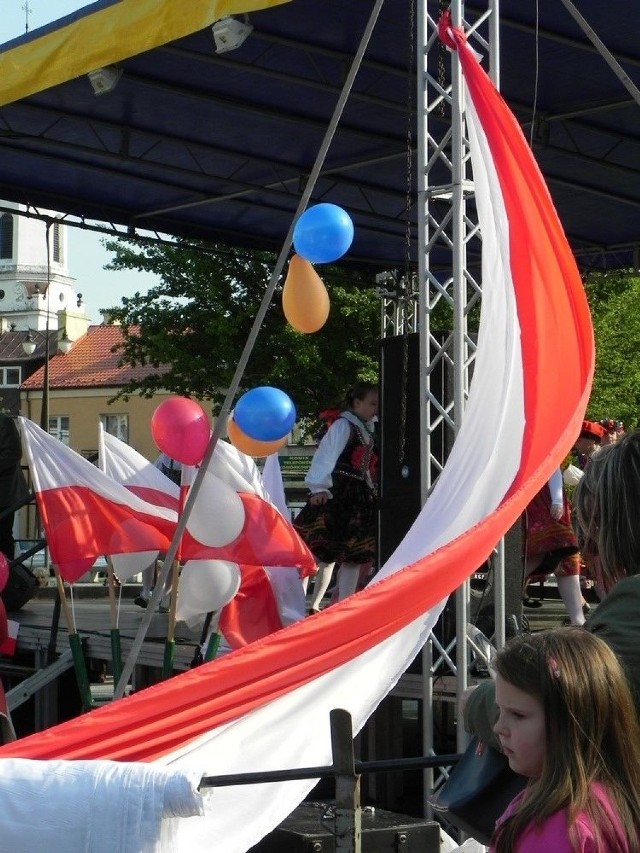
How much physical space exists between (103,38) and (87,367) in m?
48.1

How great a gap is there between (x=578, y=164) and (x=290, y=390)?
10978 mm

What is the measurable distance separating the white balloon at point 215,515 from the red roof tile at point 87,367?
4553 centimetres

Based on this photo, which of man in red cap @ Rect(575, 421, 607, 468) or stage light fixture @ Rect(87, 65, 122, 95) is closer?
stage light fixture @ Rect(87, 65, 122, 95)

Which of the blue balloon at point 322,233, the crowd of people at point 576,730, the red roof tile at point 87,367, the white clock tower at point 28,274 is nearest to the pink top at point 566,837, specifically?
the crowd of people at point 576,730

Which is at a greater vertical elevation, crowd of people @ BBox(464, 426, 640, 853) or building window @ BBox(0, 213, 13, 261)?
building window @ BBox(0, 213, 13, 261)

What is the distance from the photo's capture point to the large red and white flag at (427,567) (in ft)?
10.3

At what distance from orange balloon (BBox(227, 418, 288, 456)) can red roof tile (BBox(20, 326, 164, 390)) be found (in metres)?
44.5

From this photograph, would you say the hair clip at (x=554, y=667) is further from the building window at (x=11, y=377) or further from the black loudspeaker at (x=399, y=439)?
the building window at (x=11, y=377)

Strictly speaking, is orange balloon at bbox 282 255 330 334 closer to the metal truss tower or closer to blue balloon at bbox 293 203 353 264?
blue balloon at bbox 293 203 353 264

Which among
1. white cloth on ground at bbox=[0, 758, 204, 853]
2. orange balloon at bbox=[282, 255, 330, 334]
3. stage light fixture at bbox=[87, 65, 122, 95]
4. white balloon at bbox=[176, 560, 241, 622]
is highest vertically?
stage light fixture at bbox=[87, 65, 122, 95]

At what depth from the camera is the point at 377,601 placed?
338cm

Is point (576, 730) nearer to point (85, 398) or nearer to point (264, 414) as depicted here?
point (264, 414)

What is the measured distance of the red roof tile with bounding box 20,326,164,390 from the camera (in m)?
52.6

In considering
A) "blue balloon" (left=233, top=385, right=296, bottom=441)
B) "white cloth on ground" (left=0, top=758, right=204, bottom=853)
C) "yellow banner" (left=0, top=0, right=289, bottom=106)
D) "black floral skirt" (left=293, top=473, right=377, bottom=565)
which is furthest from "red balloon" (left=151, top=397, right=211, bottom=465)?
"white cloth on ground" (left=0, top=758, right=204, bottom=853)
